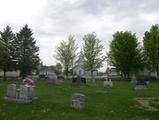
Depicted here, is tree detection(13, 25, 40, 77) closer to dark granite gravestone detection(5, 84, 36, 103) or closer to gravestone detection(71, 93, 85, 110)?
dark granite gravestone detection(5, 84, 36, 103)

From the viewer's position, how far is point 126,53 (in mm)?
70250

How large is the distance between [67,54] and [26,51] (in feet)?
49.8

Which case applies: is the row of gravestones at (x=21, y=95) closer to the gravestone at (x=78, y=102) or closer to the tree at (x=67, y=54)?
the gravestone at (x=78, y=102)

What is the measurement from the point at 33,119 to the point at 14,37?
159 feet

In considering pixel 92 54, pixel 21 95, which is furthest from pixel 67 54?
pixel 21 95

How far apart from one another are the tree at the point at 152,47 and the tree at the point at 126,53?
232 centimetres

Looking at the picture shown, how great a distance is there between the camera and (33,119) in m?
13.8

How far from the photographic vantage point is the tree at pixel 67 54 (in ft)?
245

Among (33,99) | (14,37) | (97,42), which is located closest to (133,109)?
(33,99)

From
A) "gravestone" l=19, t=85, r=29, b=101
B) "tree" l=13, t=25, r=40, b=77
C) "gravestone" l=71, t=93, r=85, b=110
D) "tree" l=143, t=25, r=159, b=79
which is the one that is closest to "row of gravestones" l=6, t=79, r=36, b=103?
"gravestone" l=19, t=85, r=29, b=101

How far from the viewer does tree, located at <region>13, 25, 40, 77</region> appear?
5866 cm

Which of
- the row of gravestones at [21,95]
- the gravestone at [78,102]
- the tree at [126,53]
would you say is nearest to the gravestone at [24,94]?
the row of gravestones at [21,95]

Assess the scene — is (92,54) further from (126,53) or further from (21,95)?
(21,95)

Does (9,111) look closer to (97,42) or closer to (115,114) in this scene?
(115,114)
